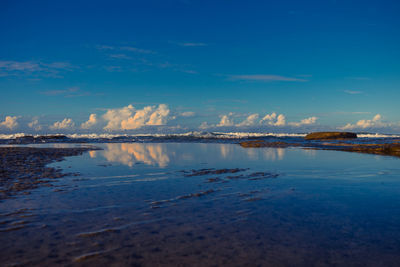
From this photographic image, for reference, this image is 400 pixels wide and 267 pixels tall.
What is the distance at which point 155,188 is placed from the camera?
961 cm

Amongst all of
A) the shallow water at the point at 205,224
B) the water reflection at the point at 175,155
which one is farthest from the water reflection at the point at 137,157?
the shallow water at the point at 205,224

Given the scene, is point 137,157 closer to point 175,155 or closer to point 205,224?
point 175,155

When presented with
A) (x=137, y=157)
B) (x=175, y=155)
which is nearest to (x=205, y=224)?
(x=137, y=157)

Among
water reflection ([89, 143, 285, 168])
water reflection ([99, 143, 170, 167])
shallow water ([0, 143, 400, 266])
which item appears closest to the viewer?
shallow water ([0, 143, 400, 266])

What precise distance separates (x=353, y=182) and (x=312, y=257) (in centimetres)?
734

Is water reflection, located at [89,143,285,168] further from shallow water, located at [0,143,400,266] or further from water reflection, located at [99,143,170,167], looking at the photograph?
shallow water, located at [0,143,400,266]

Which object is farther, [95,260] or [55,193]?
[55,193]

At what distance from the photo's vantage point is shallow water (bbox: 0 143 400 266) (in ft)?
14.7

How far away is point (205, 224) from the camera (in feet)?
19.6

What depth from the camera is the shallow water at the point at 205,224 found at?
14.7ft

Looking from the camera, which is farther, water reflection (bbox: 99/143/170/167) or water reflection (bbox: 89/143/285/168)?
water reflection (bbox: 89/143/285/168)

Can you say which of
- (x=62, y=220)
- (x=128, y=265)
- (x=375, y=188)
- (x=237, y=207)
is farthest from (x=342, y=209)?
(x=62, y=220)

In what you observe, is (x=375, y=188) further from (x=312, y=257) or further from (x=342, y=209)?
(x=312, y=257)

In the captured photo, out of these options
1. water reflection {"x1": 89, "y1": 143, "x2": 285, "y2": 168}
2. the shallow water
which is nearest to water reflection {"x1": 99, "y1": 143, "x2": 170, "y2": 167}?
water reflection {"x1": 89, "y1": 143, "x2": 285, "y2": 168}
